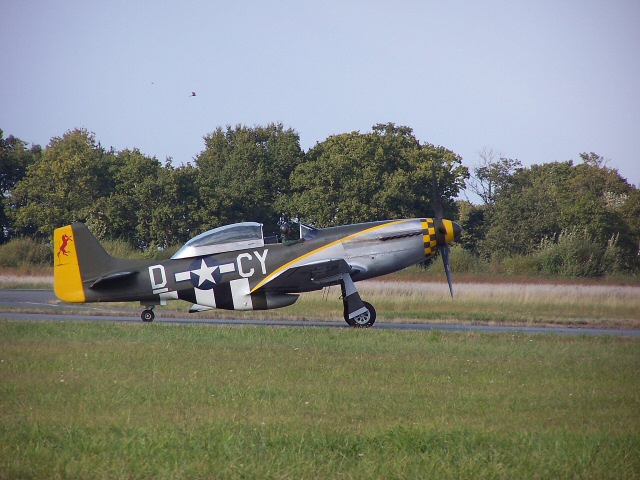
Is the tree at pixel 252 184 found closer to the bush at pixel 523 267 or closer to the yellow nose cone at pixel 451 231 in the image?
the bush at pixel 523 267

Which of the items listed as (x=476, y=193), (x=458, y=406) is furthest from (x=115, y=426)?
(x=476, y=193)

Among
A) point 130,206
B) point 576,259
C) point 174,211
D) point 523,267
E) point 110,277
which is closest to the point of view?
point 110,277

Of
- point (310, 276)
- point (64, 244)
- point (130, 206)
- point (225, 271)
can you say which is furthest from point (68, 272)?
point (130, 206)

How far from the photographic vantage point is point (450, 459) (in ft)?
22.5

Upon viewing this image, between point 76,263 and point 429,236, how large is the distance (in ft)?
27.3

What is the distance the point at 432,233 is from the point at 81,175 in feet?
135

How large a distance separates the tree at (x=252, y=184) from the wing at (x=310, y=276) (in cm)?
3086

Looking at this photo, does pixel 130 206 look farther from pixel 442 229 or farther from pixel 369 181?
pixel 442 229

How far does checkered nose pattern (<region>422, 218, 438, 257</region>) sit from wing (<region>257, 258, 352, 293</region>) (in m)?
2.06

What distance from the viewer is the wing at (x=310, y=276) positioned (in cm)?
1789

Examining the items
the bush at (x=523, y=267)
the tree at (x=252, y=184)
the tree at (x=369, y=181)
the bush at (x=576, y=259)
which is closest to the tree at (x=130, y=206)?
the tree at (x=252, y=184)

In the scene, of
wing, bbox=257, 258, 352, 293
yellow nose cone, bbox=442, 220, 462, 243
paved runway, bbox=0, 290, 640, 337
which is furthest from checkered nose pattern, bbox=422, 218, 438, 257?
wing, bbox=257, 258, 352, 293

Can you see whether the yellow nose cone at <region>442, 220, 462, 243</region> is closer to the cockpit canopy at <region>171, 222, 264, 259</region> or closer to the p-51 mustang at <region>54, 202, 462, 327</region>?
the p-51 mustang at <region>54, 202, 462, 327</region>

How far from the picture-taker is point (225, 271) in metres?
18.0
